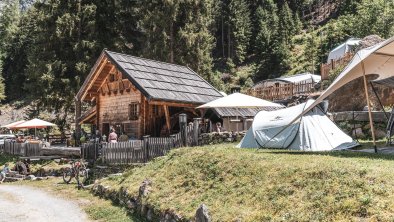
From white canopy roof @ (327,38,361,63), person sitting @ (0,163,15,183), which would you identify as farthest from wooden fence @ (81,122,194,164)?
white canopy roof @ (327,38,361,63)

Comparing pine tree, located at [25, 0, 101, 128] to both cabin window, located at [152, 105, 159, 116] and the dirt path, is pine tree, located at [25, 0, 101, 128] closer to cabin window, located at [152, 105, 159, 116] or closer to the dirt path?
cabin window, located at [152, 105, 159, 116]

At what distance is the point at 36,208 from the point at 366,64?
501 inches

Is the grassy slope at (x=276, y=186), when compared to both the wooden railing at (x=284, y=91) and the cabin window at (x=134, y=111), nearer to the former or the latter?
the cabin window at (x=134, y=111)

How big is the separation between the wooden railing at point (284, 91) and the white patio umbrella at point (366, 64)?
14.0 metres

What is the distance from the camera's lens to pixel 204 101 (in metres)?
23.5

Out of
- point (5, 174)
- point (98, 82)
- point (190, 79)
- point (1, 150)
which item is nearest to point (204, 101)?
point (190, 79)

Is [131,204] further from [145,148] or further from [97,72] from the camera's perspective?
[97,72]

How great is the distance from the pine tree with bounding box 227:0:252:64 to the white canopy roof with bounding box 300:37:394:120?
197 ft

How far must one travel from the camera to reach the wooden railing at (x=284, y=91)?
27781mm

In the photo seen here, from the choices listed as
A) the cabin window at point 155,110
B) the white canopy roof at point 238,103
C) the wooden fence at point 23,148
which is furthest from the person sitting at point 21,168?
the white canopy roof at point 238,103

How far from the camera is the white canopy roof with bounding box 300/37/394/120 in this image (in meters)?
12.1

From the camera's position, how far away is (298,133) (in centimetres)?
1426

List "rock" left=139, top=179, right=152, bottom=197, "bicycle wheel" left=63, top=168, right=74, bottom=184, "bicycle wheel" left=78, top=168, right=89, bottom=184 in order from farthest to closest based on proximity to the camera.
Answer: "bicycle wheel" left=63, top=168, right=74, bottom=184
"bicycle wheel" left=78, top=168, right=89, bottom=184
"rock" left=139, top=179, right=152, bottom=197

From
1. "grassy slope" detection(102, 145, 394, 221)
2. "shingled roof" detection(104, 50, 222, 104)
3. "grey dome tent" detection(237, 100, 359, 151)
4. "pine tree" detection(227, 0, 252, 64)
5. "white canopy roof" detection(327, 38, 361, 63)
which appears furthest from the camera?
"pine tree" detection(227, 0, 252, 64)
